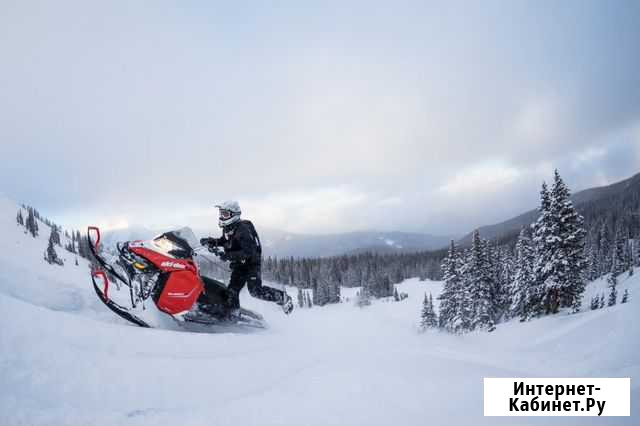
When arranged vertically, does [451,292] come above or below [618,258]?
below

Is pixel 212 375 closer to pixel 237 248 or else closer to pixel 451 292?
pixel 237 248

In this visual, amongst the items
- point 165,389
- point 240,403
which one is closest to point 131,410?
point 165,389

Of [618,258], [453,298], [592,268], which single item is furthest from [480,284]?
[592,268]

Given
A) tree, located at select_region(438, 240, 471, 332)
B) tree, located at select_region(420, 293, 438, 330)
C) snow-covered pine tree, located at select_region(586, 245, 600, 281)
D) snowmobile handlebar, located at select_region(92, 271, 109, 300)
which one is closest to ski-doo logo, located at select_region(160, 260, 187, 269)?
snowmobile handlebar, located at select_region(92, 271, 109, 300)

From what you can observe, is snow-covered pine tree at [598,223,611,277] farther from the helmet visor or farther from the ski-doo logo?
the ski-doo logo

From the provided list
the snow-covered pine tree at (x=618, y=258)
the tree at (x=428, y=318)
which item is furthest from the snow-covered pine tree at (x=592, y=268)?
the tree at (x=428, y=318)

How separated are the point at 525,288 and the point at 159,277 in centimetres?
3491

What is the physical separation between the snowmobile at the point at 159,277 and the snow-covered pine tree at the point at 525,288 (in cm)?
2954

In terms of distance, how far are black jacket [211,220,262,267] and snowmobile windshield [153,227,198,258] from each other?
2.81 ft

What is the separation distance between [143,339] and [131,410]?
133cm

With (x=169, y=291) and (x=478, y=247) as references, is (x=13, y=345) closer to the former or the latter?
(x=169, y=291)

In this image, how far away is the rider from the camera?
6.32m

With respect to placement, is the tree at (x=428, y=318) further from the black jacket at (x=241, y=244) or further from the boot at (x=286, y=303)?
the black jacket at (x=241, y=244)

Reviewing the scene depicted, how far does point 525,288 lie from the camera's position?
28797 mm
